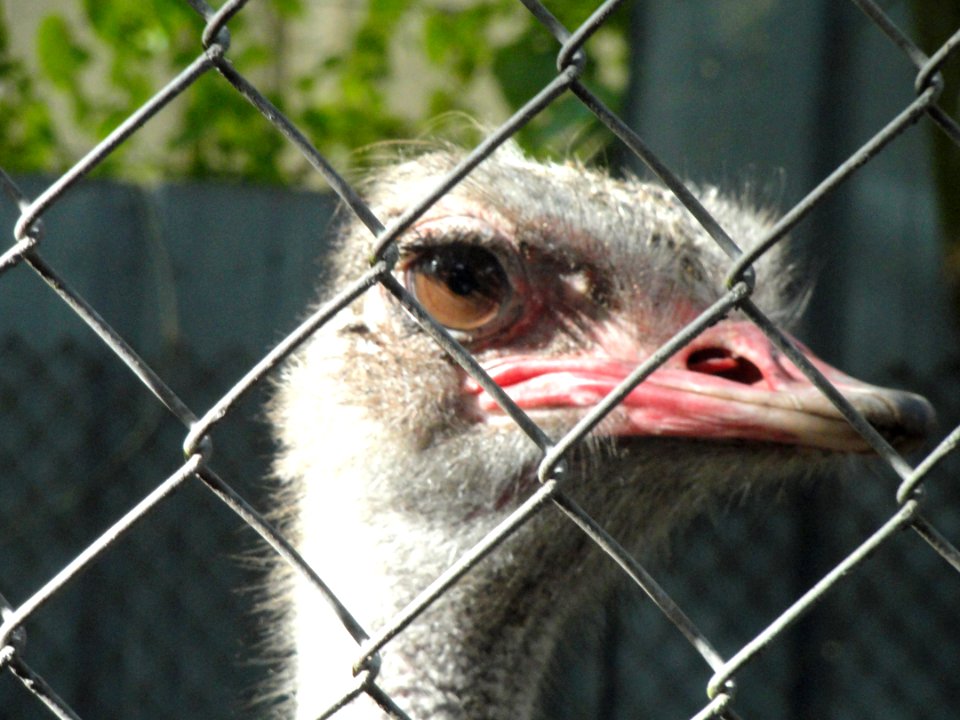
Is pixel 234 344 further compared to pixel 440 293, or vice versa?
pixel 234 344

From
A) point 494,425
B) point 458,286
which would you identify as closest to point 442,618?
point 494,425

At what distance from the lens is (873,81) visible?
196 inches

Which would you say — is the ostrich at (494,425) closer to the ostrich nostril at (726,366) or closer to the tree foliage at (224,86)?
the ostrich nostril at (726,366)

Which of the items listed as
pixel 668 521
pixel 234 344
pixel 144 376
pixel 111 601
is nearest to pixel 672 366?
pixel 668 521

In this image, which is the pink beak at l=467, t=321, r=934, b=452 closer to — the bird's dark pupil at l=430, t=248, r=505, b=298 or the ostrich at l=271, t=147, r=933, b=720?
the ostrich at l=271, t=147, r=933, b=720

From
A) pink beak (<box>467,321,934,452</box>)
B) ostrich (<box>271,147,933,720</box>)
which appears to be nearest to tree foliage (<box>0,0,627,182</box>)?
ostrich (<box>271,147,933,720</box>)

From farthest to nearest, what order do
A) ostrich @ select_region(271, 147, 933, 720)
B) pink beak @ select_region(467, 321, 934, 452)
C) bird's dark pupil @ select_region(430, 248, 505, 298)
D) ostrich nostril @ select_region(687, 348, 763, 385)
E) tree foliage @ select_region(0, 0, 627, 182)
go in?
tree foliage @ select_region(0, 0, 627, 182), bird's dark pupil @ select_region(430, 248, 505, 298), ostrich @ select_region(271, 147, 933, 720), ostrich nostril @ select_region(687, 348, 763, 385), pink beak @ select_region(467, 321, 934, 452)

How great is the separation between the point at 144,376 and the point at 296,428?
1114 millimetres

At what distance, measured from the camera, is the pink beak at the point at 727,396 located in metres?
1.96

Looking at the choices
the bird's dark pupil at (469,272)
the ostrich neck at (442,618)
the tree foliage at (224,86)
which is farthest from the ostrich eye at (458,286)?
the tree foliage at (224,86)

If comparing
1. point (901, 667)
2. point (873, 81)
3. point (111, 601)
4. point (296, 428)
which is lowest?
point (901, 667)

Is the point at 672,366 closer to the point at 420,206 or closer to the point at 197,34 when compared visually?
the point at 420,206

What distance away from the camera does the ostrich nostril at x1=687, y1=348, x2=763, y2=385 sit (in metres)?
2.14

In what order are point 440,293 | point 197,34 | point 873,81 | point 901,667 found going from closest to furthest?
point 440,293 → point 873,81 → point 901,667 → point 197,34
